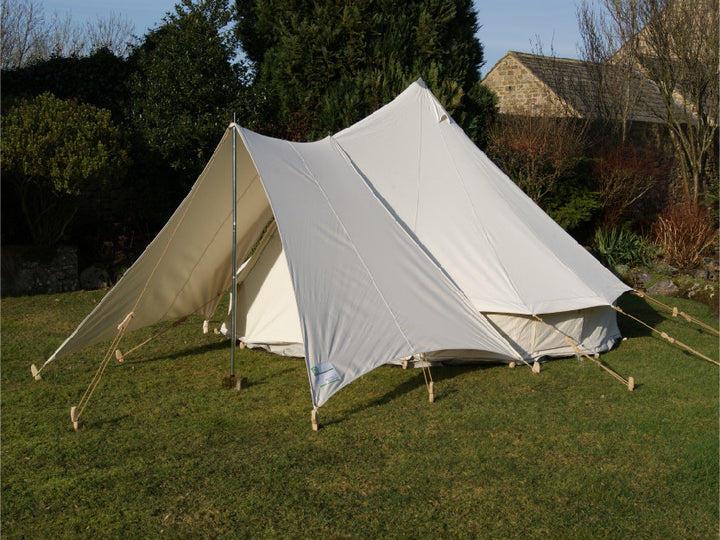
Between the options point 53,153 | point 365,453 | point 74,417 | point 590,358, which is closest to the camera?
point 365,453

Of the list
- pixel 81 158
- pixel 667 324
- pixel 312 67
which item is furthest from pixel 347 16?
pixel 667 324

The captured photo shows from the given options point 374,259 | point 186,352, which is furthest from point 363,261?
point 186,352

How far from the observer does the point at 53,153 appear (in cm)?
905

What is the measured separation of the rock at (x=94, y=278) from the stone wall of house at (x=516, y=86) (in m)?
10.2

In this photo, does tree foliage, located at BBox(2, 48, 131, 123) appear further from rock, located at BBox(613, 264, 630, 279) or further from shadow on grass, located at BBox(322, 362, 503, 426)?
rock, located at BBox(613, 264, 630, 279)

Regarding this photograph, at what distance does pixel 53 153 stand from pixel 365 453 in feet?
22.5

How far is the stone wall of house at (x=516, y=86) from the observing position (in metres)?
16.4

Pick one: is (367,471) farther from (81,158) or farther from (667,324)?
(81,158)

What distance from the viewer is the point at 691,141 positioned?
43.0 feet

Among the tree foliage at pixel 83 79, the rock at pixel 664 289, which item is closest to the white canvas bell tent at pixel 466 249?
the rock at pixel 664 289

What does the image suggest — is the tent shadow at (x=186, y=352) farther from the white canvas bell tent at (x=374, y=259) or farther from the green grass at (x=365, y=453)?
the white canvas bell tent at (x=374, y=259)

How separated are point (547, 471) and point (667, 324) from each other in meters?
4.63

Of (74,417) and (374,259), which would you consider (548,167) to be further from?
(74,417)

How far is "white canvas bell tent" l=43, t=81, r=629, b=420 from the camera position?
4906mm
